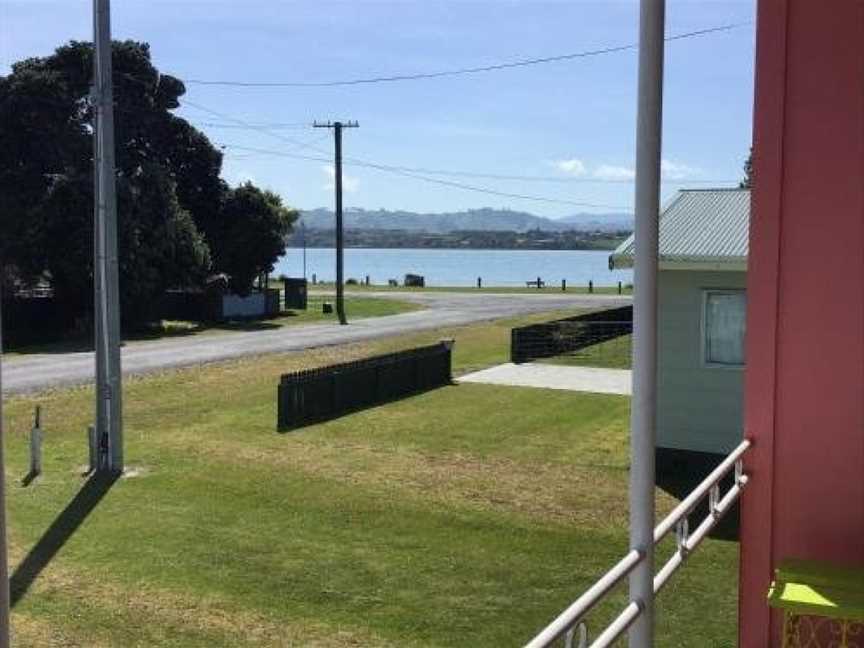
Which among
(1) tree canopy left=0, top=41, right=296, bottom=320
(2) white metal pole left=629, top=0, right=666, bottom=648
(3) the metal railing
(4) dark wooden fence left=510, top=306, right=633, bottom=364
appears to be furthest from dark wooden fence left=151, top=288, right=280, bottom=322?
(2) white metal pole left=629, top=0, right=666, bottom=648

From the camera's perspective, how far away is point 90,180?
111 feet

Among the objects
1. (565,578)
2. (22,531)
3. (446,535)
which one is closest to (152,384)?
(22,531)

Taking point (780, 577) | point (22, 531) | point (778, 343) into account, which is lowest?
point (22, 531)

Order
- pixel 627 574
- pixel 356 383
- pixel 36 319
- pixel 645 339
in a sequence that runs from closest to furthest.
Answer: pixel 627 574 → pixel 645 339 → pixel 356 383 → pixel 36 319

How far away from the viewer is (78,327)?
3584cm

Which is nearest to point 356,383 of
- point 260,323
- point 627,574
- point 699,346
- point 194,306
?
point 699,346

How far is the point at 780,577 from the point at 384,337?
99.2 feet

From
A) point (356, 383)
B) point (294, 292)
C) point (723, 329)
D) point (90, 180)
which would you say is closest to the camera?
point (723, 329)

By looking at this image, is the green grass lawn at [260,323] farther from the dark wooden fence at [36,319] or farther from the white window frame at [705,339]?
the white window frame at [705,339]

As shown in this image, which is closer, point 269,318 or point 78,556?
point 78,556

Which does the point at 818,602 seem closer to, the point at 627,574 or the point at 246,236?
the point at 627,574

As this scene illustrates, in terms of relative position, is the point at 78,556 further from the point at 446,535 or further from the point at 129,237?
the point at 129,237

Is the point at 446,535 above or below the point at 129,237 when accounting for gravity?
below

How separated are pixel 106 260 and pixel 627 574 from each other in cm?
1158
